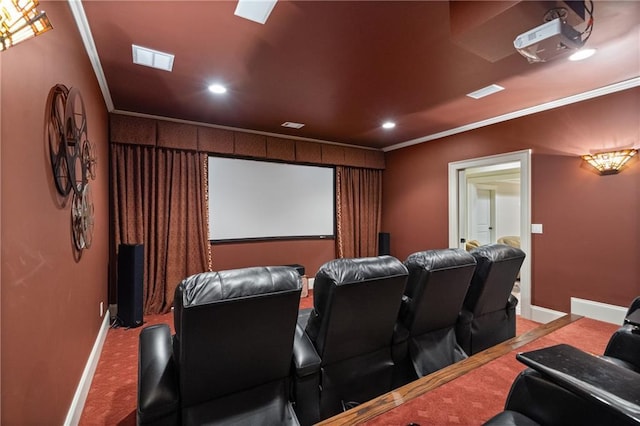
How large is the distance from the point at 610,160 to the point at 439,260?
2580mm

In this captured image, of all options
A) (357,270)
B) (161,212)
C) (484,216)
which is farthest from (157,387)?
(484,216)

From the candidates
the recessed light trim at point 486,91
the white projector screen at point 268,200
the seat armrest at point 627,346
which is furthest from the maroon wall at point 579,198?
the white projector screen at point 268,200

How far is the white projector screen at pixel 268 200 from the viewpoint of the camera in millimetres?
4363

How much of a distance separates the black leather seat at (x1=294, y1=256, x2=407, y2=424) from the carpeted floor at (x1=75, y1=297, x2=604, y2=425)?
0.36 metres

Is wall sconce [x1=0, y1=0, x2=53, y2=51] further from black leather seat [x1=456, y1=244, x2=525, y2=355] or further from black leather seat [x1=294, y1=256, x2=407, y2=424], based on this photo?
black leather seat [x1=456, y1=244, x2=525, y2=355]

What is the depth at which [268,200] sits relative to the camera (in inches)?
187

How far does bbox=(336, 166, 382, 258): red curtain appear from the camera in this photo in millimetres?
5461

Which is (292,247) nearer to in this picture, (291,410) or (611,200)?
(291,410)

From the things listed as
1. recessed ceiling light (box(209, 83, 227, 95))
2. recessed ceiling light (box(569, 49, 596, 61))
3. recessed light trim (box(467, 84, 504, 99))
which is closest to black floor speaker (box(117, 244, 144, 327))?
recessed ceiling light (box(209, 83, 227, 95))

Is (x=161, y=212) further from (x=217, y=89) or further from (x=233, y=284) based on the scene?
(x=233, y=284)

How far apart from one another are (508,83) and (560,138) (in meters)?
1.12

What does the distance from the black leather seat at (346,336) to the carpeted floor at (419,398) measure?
358mm

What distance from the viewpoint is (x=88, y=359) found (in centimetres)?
226

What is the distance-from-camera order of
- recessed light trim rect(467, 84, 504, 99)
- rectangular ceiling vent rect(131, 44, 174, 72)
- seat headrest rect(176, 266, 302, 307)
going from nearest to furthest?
seat headrest rect(176, 266, 302, 307) → rectangular ceiling vent rect(131, 44, 174, 72) → recessed light trim rect(467, 84, 504, 99)
